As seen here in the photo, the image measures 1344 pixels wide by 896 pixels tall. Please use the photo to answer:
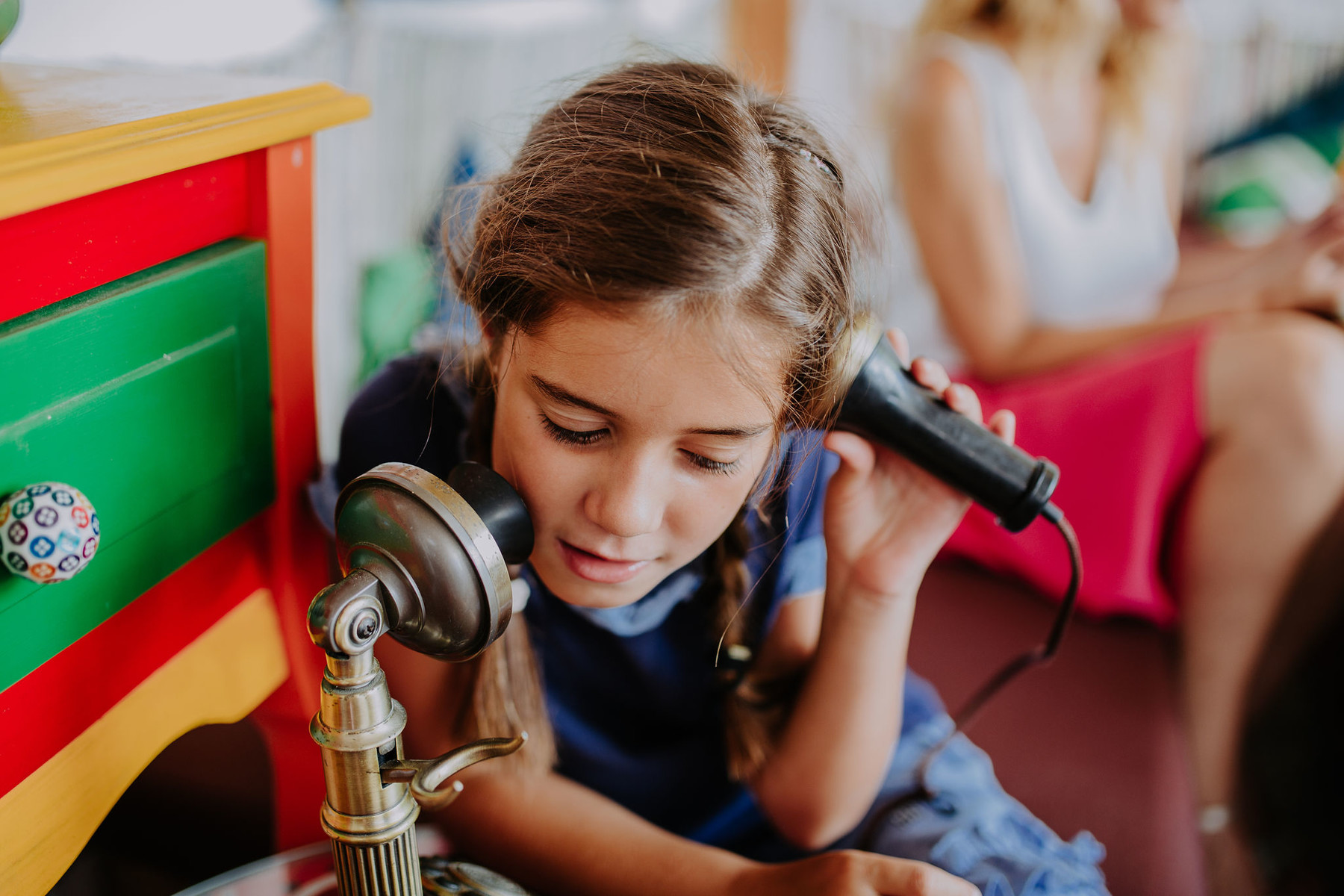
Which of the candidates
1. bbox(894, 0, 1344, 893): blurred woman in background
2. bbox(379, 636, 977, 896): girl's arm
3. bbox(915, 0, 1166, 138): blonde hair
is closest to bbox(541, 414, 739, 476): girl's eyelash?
bbox(379, 636, 977, 896): girl's arm

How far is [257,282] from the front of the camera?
693 mm

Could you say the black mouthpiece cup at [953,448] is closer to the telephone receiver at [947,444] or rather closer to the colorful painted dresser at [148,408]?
the telephone receiver at [947,444]

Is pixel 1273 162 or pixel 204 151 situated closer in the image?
pixel 204 151

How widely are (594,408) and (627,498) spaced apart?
0.05m

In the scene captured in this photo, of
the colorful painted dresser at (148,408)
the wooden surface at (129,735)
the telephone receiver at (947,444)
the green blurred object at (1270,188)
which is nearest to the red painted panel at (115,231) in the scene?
the colorful painted dresser at (148,408)

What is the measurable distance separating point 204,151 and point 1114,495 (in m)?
1.00

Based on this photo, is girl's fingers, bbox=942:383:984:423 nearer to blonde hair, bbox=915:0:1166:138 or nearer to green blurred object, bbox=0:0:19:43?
green blurred object, bbox=0:0:19:43

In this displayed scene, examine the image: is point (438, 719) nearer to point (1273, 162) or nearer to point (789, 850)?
point (789, 850)

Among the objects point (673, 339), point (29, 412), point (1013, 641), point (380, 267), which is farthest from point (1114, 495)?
point (380, 267)

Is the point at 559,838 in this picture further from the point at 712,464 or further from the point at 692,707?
the point at 712,464

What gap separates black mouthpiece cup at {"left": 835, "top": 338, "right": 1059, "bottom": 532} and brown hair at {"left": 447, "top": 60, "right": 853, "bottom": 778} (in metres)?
0.05

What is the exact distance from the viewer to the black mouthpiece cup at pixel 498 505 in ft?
1.91

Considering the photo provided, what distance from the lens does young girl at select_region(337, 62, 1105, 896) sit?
0.57m

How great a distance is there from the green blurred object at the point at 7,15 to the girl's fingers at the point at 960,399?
63 cm
